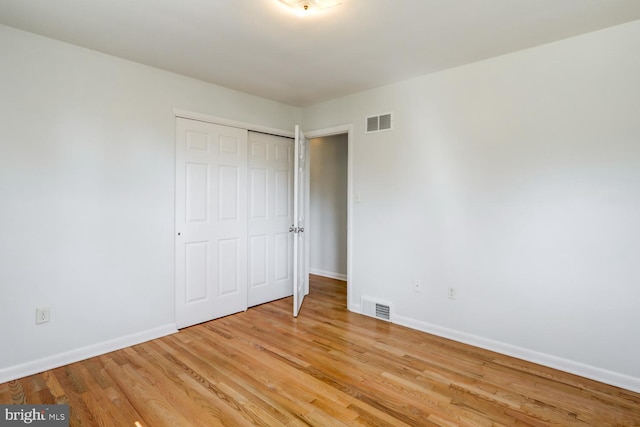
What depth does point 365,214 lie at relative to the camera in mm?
3750

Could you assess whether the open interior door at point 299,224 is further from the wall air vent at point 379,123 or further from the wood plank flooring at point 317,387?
the wall air vent at point 379,123

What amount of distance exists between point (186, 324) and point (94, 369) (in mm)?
921

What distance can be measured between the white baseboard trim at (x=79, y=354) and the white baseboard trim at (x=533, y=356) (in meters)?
2.46

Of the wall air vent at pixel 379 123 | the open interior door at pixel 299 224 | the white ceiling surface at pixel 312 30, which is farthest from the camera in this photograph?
the open interior door at pixel 299 224

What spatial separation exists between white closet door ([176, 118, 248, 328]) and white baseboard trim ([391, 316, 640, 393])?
6.51 ft

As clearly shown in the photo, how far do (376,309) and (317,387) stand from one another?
5.03 ft

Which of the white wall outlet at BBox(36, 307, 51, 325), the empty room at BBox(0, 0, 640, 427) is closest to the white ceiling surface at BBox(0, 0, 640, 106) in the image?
the empty room at BBox(0, 0, 640, 427)

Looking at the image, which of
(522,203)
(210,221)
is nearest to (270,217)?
(210,221)

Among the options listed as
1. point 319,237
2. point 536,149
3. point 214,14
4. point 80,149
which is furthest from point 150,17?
point 319,237

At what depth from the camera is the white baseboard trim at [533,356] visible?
2.32m

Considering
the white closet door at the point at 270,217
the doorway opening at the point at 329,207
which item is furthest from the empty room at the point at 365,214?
the doorway opening at the point at 329,207

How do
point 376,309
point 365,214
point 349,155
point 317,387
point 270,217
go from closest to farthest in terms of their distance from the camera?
point 317,387
point 376,309
point 365,214
point 349,155
point 270,217

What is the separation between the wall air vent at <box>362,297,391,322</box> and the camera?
140 inches

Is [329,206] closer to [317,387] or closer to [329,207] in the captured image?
[329,207]
